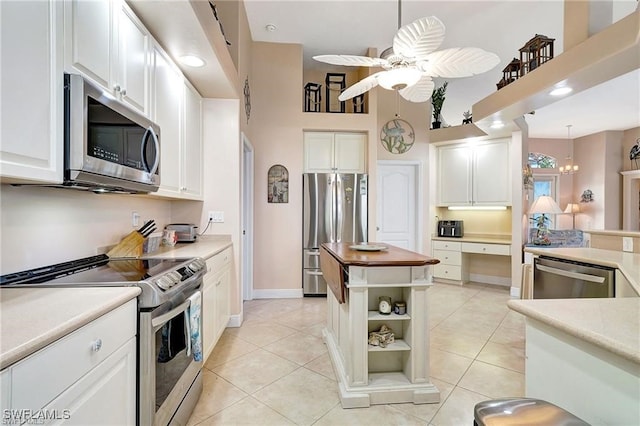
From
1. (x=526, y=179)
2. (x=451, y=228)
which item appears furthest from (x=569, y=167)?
(x=451, y=228)

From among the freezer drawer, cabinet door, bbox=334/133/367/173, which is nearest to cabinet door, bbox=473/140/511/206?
cabinet door, bbox=334/133/367/173

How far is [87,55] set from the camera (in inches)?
55.8

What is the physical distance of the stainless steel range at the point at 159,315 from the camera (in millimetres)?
1330

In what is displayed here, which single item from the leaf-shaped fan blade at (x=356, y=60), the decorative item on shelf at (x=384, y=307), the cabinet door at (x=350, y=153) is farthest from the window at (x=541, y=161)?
the decorative item on shelf at (x=384, y=307)

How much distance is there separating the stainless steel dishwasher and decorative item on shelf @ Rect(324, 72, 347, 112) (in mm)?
3491

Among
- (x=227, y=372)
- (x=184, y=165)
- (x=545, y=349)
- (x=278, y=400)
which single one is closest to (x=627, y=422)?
(x=545, y=349)

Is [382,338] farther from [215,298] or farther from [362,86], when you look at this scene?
[362,86]

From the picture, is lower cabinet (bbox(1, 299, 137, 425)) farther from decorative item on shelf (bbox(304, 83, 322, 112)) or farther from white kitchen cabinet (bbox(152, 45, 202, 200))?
decorative item on shelf (bbox(304, 83, 322, 112))

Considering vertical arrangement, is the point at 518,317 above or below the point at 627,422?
below

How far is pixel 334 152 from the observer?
15.2ft

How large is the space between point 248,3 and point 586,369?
4.28m

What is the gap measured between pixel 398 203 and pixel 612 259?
3294 millimetres

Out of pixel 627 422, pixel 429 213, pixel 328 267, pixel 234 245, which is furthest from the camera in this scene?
pixel 429 213

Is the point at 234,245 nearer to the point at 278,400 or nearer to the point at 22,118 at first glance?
the point at 278,400
